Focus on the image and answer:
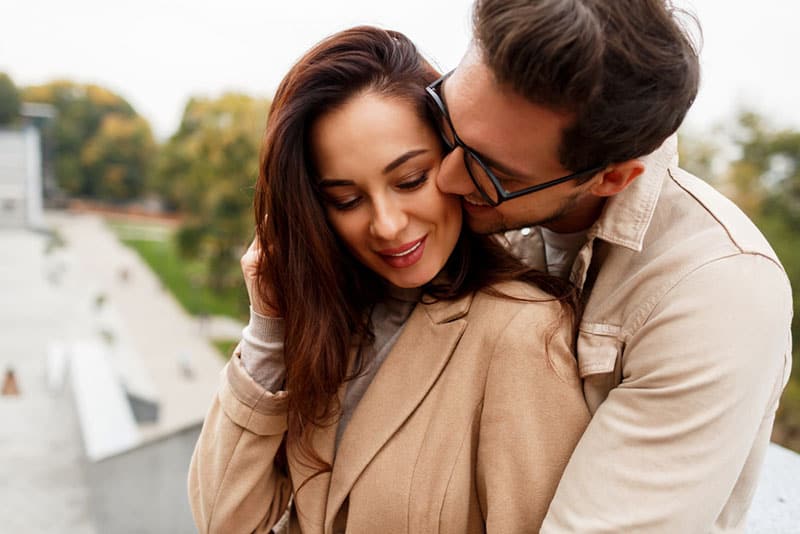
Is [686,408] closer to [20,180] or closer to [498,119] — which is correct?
[498,119]

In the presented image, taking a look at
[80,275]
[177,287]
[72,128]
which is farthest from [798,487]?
[72,128]

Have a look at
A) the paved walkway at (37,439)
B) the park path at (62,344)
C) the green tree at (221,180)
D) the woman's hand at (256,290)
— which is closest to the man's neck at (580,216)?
the woman's hand at (256,290)

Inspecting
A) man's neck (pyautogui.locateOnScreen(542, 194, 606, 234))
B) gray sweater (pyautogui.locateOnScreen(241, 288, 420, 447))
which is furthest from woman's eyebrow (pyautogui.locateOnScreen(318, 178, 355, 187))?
man's neck (pyautogui.locateOnScreen(542, 194, 606, 234))

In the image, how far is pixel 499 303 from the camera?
5.77ft

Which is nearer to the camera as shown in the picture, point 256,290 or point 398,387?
point 398,387

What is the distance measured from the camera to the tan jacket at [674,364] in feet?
4.74

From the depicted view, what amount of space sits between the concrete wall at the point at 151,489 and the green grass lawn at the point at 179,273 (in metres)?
15.3

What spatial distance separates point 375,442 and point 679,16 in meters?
1.15

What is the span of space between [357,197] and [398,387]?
47 cm

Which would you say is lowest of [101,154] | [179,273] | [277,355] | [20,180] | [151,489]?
[101,154]

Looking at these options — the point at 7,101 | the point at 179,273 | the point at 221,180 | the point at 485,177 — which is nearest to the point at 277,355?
the point at 485,177

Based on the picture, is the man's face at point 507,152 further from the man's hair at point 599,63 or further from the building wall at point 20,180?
the building wall at point 20,180

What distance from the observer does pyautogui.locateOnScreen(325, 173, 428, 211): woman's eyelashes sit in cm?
181

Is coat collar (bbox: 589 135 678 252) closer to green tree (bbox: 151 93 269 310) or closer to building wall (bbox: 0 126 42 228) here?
green tree (bbox: 151 93 269 310)
